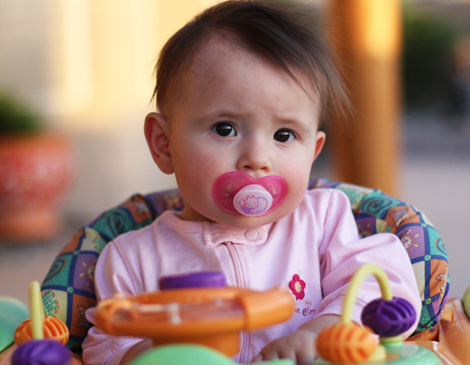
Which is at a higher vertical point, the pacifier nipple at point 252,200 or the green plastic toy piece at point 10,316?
the pacifier nipple at point 252,200

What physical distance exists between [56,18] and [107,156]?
1.26 meters

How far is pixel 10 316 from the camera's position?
4.00 ft

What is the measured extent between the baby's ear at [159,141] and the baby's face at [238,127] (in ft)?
0.33

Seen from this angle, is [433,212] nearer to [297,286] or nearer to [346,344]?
[297,286]

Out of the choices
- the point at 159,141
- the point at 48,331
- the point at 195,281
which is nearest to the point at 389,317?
the point at 195,281

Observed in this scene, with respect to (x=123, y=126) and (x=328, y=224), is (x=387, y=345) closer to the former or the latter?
(x=328, y=224)

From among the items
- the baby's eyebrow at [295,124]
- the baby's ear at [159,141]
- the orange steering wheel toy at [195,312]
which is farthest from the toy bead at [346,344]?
the baby's ear at [159,141]

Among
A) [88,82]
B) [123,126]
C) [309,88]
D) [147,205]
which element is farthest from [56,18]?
[309,88]

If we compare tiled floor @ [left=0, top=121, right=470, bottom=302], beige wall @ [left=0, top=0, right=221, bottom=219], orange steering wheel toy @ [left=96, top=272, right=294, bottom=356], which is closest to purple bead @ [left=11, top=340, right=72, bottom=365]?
orange steering wheel toy @ [left=96, top=272, right=294, bottom=356]

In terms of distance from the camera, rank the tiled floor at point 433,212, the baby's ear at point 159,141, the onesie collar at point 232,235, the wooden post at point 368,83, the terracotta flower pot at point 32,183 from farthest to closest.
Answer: the terracotta flower pot at point 32,183
the tiled floor at point 433,212
the wooden post at point 368,83
the baby's ear at point 159,141
the onesie collar at point 232,235

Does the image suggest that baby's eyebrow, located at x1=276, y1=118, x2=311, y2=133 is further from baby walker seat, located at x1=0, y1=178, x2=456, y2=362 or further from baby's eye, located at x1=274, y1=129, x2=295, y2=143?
baby walker seat, located at x1=0, y1=178, x2=456, y2=362

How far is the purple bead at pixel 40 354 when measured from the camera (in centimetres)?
73

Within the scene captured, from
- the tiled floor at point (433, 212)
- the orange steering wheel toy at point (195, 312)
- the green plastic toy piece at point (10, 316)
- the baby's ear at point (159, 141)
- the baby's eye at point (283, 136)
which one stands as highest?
the baby's eye at point (283, 136)

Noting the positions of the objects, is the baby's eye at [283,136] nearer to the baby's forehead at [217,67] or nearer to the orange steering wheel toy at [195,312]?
the baby's forehead at [217,67]
